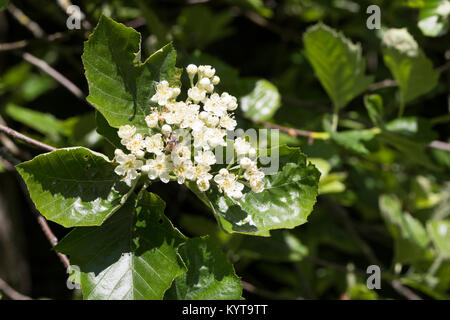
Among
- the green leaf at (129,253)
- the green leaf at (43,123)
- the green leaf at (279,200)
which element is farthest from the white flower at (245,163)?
the green leaf at (43,123)

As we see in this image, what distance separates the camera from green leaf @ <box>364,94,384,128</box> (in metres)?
1.78

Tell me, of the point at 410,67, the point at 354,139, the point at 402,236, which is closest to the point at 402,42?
the point at 410,67

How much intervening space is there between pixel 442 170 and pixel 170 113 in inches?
63.6

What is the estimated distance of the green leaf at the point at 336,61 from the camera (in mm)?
1833

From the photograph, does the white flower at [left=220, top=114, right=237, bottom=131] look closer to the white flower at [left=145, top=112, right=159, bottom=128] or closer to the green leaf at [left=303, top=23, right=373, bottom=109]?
the white flower at [left=145, top=112, right=159, bottom=128]

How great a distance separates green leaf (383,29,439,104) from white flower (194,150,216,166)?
38.7 inches

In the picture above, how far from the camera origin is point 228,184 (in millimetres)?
1236

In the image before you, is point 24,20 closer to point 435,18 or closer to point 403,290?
point 435,18

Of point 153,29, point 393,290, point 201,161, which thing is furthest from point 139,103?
point 393,290

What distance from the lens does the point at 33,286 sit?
3129mm

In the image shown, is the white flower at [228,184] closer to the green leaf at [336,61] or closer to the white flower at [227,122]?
the white flower at [227,122]

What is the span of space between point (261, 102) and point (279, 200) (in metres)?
Answer: 0.73

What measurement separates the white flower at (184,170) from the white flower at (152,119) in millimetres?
120
